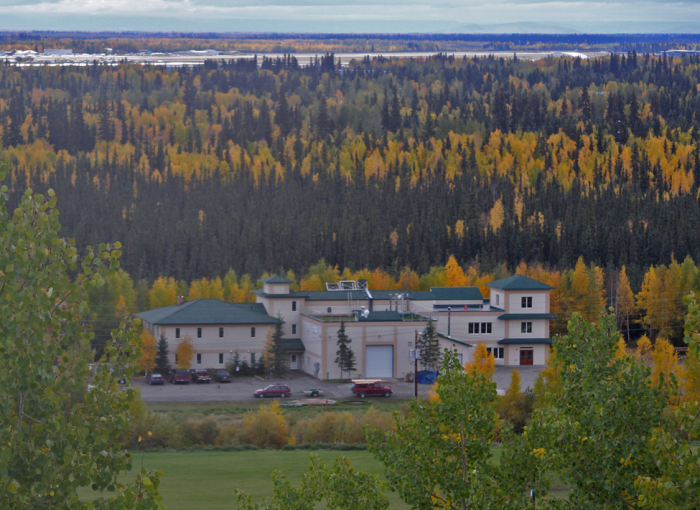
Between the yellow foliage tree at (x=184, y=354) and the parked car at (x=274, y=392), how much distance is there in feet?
39.7

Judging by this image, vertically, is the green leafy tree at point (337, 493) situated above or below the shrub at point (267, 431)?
above

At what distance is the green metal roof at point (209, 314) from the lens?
85312 mm

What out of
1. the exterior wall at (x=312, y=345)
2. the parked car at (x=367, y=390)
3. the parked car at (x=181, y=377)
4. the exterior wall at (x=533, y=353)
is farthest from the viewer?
the exterior wall at (x=533, y=353)

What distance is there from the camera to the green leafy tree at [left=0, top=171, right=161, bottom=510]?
1176 cm

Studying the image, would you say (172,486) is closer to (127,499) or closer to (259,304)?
(127,499)

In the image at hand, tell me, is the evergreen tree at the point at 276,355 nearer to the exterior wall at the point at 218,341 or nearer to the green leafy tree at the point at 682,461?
the exterior wall at the point at 218,341

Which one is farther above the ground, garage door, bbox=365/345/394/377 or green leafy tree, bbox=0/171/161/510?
green leafy tree, bbox=0/171/161/510

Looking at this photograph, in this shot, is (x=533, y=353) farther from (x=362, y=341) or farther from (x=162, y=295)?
(x=162, y=295)

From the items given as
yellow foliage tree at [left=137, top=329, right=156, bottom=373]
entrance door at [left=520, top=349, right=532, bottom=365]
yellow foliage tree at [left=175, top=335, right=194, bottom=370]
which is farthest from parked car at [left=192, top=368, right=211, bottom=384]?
entrance door at [left=520, top=349, right=532, bottom=365]

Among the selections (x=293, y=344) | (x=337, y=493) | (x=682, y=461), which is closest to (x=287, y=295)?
(x=293, y=344)

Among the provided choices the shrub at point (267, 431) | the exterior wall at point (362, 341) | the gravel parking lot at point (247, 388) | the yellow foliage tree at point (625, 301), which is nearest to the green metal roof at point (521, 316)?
the gravel parking lot at point (247, 388)

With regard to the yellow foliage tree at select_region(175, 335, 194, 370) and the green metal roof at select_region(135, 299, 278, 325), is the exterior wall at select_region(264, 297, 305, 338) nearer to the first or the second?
the green metal roof at select_region(135, 299, 278, 325)

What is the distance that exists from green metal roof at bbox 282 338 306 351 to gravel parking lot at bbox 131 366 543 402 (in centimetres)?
305

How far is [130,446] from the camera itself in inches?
2072
